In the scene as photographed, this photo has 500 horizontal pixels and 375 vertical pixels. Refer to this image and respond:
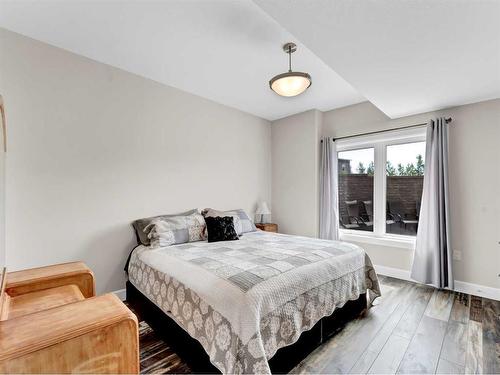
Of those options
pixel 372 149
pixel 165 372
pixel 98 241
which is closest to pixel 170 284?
pixel 165 372

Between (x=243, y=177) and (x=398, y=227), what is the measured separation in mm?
2453

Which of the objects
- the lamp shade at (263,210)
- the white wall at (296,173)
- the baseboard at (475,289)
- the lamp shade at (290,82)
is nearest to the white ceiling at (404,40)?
the lamp shade at (290,82)

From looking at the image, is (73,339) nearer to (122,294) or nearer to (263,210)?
(122,294)

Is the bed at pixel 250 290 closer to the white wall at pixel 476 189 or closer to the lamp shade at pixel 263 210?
the white wall at pixel 476 189

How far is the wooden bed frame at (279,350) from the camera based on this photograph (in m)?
1.61

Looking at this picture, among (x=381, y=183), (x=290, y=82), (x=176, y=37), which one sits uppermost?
(x=176, y=37)

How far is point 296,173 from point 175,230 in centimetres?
234

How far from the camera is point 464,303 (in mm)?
2643

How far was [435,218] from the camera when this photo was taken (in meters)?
3.02

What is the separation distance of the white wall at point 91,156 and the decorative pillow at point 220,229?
0.58 meters

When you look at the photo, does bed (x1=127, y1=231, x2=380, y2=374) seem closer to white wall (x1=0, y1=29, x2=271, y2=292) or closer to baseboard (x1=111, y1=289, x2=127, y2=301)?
baseboard (x1=111, y1=289, x2=127, y2=301)

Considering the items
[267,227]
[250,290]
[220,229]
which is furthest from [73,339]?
[267,227]

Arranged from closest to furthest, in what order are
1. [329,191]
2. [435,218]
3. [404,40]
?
[404,40] → [435,218] → [329,191]

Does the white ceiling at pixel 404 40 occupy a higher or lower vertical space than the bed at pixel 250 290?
higher
